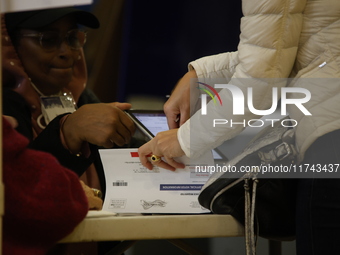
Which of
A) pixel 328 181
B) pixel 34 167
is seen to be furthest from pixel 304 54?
pixel 34 167

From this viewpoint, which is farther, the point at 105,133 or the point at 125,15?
the point at 125,15


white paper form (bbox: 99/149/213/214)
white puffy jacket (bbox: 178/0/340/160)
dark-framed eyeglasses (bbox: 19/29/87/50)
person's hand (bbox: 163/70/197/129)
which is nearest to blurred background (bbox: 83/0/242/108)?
dark-framed eyeglasses (bbox: 19/29/87/50)

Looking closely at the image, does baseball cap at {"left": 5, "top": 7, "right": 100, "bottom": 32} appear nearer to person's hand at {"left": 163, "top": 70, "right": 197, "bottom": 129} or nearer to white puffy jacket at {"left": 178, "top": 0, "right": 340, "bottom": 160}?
person's hand at {"left": 163, "top": 70, "right": 197, "bottom": 129}

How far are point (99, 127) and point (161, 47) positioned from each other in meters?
0.84

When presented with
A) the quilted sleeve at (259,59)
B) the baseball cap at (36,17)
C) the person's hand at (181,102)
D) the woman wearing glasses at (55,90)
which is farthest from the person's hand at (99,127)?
the quilted sleeve at (259,59)

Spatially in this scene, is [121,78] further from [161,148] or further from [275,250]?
[161,148]

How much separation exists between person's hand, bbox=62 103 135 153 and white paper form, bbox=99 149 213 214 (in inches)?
Answer: 15.5

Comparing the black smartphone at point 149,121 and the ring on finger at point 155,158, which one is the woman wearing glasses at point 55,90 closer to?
the black smartphone at point 149,121

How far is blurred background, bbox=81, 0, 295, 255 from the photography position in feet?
7.46

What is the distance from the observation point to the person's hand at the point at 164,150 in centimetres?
110

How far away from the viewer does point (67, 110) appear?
1995mm

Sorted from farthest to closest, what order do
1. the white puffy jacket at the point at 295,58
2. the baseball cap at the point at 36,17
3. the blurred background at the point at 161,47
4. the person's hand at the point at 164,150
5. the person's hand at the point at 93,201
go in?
the blurred background at the point at 161,47 < the baseball cap at the point at 36,17 < the person's hand at the point at 93,201 < the person's hand at the point at 164,150 < the white puffy jacket at the point at 295,58

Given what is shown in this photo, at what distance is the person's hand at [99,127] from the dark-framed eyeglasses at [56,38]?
0.43 metres

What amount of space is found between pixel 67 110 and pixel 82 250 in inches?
31.5
